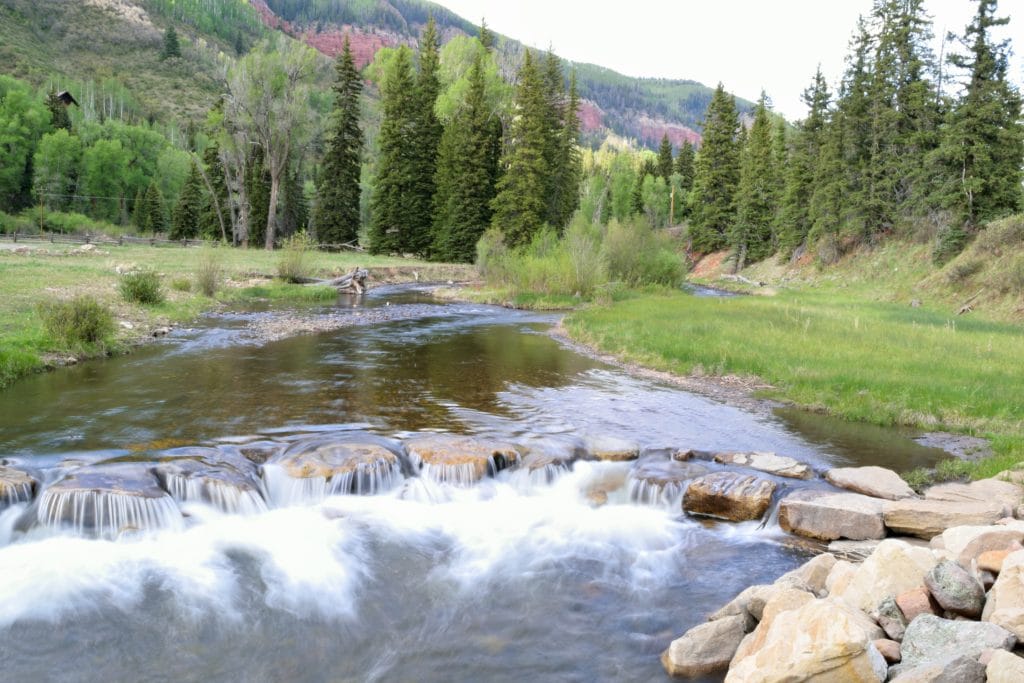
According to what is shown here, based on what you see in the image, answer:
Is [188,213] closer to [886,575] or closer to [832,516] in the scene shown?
[832,516]

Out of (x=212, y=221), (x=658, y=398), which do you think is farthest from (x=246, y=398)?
(x=212, y=221)

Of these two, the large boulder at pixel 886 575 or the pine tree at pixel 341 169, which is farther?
the pine tree at pixel 341 169

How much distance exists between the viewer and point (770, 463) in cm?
1068

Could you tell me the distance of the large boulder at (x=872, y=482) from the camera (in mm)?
9289

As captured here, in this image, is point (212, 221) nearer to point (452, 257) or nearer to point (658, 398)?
point (452, 257)

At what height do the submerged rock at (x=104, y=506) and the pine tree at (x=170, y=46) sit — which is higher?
the pine tree at (x=170, y=46)

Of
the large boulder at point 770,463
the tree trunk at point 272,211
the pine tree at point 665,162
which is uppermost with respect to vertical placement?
the pine tree at point 665,162

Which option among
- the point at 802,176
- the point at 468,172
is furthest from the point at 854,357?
the point at 802,176

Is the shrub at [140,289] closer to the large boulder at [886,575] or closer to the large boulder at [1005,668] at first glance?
the large boulder at [886,575]

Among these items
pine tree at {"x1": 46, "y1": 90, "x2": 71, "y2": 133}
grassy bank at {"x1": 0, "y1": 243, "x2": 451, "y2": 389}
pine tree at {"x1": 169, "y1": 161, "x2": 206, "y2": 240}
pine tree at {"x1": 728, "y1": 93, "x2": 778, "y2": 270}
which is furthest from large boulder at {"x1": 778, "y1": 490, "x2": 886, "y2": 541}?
pine tree at {"x1": 46, "y1": 90, "x2": 71, "y2": 133}

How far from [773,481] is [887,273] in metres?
41.3

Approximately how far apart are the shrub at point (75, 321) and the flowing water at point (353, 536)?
219 cm

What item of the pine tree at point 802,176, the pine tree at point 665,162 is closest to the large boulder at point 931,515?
the pine tree at point 802,176

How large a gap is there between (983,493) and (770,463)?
273 cm
